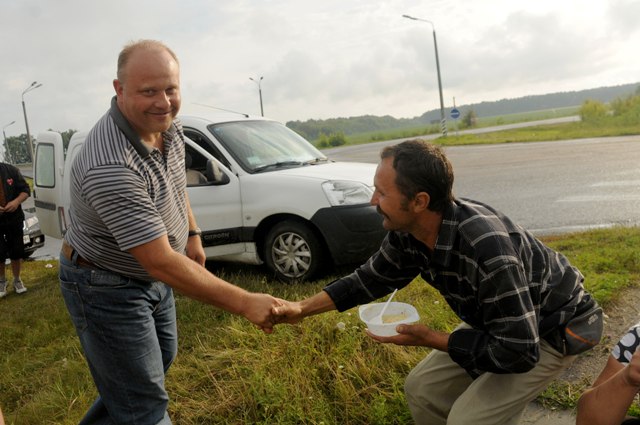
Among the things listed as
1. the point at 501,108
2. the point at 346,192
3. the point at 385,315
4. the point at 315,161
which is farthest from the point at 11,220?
the point at 501,108

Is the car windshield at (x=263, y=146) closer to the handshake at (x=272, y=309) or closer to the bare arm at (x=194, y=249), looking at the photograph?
the bare arm at (x=194, y=249)

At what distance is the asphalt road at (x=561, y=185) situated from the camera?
8234 mm

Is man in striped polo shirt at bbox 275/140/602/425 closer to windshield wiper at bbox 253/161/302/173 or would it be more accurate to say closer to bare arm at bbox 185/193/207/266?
bare arm at bbox 185/193/207/266

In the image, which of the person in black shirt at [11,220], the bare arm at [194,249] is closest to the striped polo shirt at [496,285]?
the bare arm at [194,249]

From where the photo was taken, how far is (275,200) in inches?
232

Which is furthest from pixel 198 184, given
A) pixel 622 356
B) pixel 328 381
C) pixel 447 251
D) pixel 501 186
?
pixel 501 186

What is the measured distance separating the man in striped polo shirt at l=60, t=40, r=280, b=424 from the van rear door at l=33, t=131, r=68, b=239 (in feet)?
16.5

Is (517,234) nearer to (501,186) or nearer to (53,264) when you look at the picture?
(53,264)

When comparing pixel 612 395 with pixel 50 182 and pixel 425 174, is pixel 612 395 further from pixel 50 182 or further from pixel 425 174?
pixel 50 182

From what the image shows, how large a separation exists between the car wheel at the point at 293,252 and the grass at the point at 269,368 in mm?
295

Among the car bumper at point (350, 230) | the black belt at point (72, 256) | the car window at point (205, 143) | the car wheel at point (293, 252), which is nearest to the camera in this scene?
the black belt at point (72, 256)

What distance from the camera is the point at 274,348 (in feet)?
12.7

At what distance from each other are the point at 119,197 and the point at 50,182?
5.95m

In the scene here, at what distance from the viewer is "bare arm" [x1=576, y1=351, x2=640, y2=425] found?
79.4 inches
